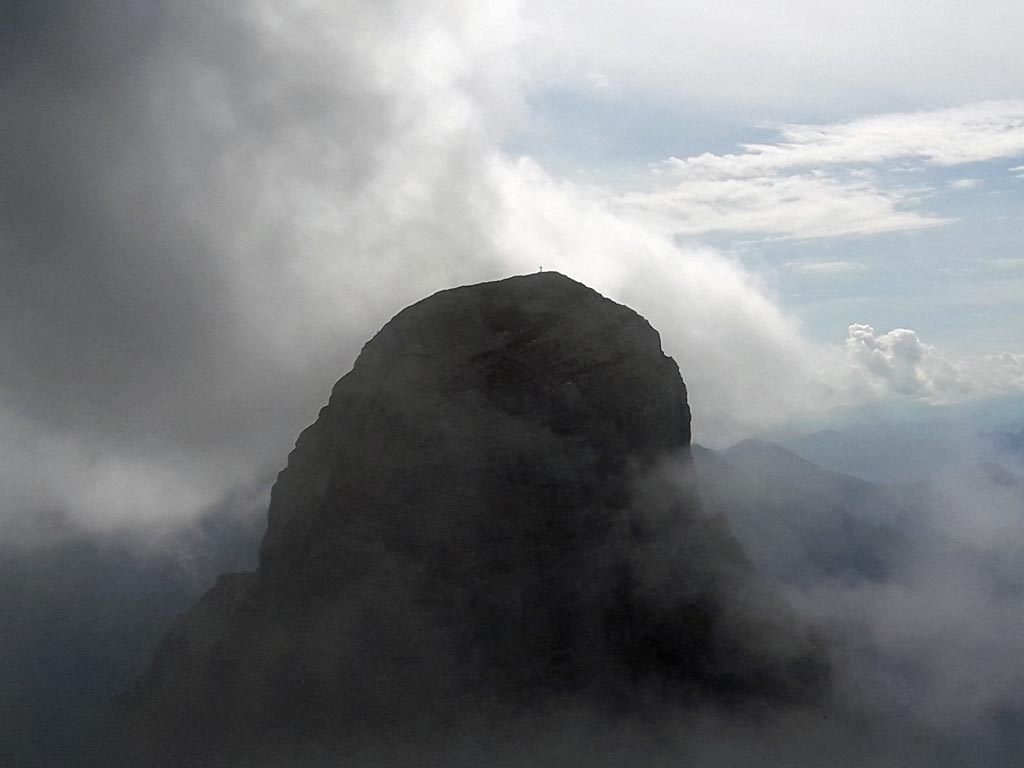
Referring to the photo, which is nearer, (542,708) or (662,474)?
(542,708)

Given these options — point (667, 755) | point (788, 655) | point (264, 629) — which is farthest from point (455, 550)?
point (788, 655)

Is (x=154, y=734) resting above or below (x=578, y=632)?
below

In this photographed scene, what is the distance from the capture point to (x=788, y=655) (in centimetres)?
11969

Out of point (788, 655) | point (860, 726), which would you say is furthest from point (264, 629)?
point (860, 726)

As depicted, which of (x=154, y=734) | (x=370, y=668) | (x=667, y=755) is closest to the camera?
(x=370, y=668)

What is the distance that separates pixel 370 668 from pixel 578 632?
25813mm

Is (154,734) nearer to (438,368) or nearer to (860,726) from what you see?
(438,368)

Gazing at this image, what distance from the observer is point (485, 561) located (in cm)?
10781

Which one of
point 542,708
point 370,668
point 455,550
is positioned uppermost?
point 455,550

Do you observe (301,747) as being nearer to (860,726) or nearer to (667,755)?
(667,755)

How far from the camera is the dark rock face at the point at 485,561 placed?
349 feet

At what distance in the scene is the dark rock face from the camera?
106 meters

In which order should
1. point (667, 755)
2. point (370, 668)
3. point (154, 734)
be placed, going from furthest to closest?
point (154, 734) → point (667, 755) → point (370, 668)

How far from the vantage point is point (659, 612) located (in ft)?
377
